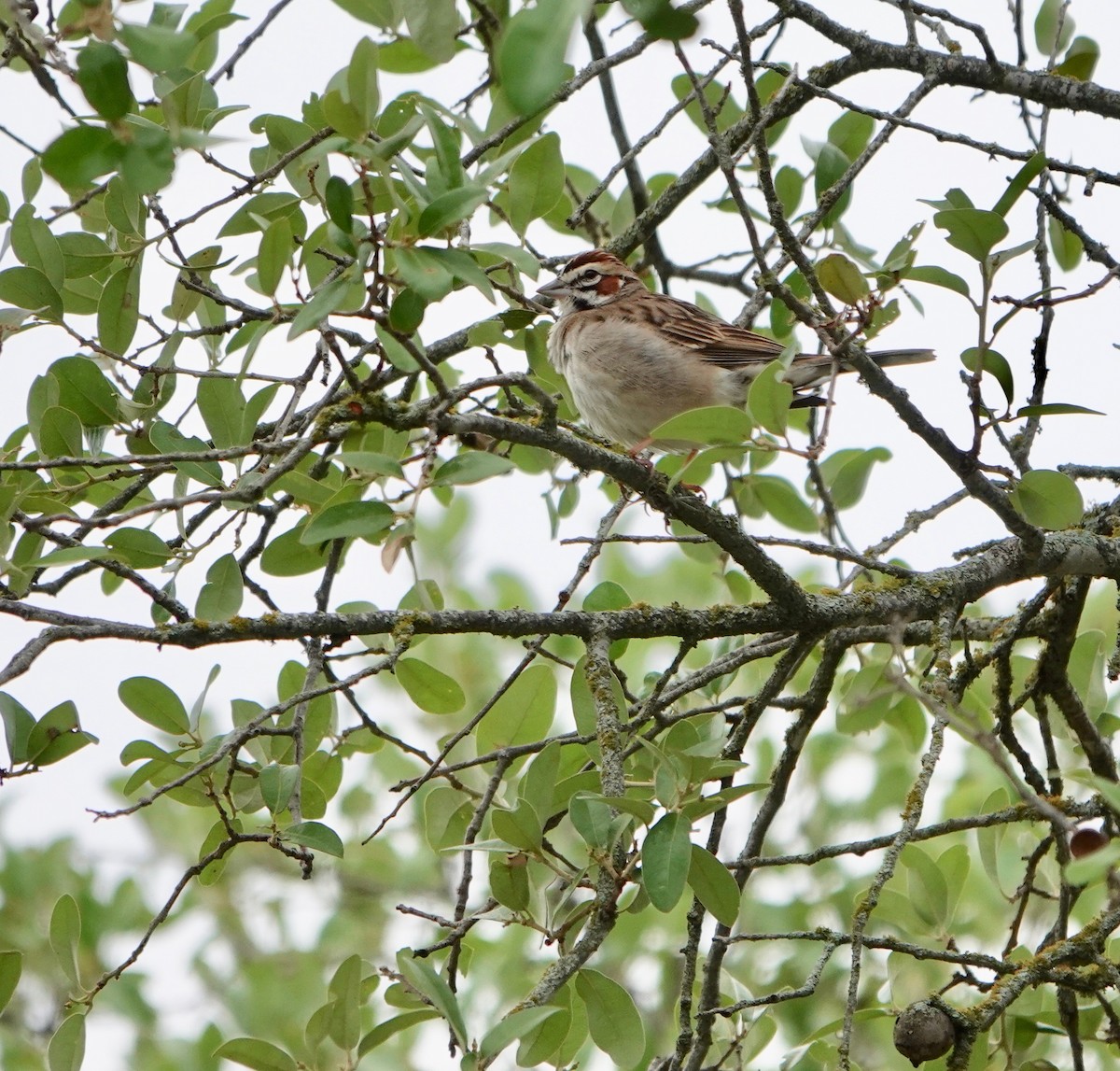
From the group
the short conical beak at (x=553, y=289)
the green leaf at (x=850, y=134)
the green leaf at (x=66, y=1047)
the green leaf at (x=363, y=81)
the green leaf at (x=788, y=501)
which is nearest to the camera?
the green leaf at (x=363, y=81)

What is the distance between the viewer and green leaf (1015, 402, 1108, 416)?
274cm

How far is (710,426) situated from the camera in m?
2.40

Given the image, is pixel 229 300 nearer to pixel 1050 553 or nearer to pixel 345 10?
pixel 345 10

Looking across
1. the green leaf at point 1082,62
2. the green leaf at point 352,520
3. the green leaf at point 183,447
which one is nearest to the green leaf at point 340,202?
the green leaf at point 352,520

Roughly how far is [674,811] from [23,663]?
122 centimetres

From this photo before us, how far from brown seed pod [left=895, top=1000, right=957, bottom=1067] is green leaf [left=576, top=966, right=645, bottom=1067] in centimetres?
51

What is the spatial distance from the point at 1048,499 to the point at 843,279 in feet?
2.30

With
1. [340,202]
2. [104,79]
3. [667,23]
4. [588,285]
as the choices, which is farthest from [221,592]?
[588,285]

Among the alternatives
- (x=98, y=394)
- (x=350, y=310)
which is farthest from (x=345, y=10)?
(x=350, y=310)

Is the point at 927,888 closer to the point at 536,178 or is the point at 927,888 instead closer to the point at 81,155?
the point at 536,178

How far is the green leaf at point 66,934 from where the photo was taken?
2.87m

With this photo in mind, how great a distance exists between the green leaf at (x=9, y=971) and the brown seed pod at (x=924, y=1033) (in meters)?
1.82

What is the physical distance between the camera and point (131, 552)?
9.48ft

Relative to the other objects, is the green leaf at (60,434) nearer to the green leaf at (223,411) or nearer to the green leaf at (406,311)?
the green leaf at (223,411)
